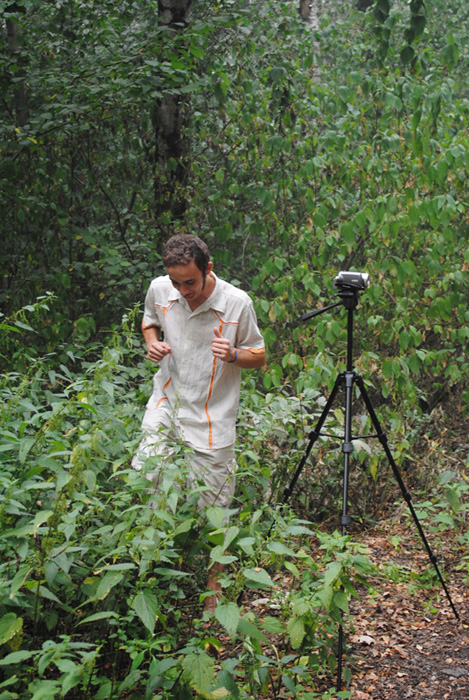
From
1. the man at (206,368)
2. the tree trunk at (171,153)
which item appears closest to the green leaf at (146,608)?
the man at (206,368)

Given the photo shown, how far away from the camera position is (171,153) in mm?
5574

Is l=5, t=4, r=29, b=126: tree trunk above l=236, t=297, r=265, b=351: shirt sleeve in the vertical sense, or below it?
above

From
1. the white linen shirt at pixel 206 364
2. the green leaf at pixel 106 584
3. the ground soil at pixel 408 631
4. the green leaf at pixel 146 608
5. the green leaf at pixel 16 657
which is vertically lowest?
the ground soil at pixel 408 631

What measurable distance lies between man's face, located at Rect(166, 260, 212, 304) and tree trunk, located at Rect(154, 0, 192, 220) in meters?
2.83

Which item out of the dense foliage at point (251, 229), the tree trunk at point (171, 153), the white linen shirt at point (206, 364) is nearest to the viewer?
the white linen shirt at point (206, 364)

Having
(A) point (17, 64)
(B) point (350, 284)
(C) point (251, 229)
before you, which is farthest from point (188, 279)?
(A) point (17, 64)

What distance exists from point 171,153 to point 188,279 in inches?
128

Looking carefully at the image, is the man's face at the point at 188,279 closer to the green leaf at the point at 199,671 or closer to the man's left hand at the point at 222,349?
the man's left hand at the point at 222,349

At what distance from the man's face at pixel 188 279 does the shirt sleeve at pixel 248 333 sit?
0.21 meters

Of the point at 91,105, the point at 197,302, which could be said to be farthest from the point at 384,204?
the point at 197,302

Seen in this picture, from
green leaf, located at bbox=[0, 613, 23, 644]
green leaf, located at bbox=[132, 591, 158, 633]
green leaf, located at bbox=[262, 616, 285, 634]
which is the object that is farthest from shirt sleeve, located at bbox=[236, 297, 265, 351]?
green leaf, located at bbox=[0, 613, 23, 644]

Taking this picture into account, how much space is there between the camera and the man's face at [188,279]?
258 centimetres

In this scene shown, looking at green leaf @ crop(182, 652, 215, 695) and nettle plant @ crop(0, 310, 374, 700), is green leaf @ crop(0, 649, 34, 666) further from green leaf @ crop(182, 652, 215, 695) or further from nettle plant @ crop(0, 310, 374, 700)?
green leaf @ crop(182, 652, 215, 695)

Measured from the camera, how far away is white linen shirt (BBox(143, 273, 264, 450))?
2744mm
